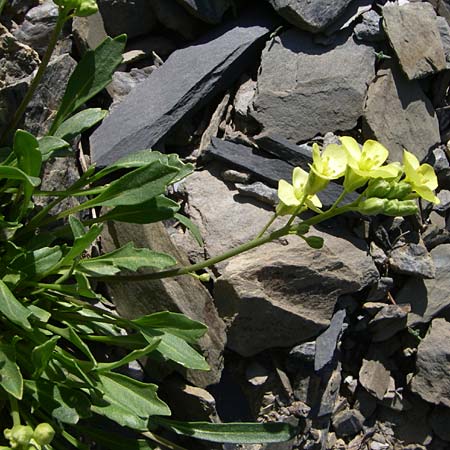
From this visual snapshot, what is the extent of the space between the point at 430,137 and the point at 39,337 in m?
2.22

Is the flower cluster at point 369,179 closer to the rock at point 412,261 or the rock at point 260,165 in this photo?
the rock at point 260,165

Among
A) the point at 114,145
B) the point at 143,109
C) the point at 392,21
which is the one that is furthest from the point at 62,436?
the point at 392,21

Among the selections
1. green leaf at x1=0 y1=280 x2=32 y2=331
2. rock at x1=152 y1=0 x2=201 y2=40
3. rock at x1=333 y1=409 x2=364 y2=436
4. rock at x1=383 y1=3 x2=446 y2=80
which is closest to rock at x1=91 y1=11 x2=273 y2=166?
rock at x1=152 y1=0 x2=201 y2=40

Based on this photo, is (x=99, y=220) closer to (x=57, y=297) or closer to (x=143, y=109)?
(x=57, y=297)

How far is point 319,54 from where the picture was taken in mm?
4023

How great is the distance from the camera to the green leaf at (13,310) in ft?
8.73

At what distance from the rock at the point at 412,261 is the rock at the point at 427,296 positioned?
86 millimetres

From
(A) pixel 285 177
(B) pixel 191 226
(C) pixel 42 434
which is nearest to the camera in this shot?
(C) pixel 42 434

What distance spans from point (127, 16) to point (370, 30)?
117 cm

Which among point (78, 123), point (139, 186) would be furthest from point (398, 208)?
point (78, 123)

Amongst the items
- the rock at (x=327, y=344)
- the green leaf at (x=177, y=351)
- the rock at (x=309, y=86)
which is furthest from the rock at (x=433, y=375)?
the green leaf at (x=177, y=351)

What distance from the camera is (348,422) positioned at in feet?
12.9

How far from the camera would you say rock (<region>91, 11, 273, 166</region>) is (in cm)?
367

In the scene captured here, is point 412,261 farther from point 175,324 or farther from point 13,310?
point 13,310
